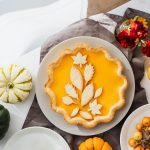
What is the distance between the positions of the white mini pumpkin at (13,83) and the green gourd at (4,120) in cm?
4

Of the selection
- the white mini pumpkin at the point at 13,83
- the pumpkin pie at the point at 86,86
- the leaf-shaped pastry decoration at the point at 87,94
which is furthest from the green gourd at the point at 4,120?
the leaf-shaped pastry decoration at the point at 87,94

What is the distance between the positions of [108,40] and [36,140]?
0.44 m

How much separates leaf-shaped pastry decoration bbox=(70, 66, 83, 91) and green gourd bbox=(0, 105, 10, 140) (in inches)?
10.0

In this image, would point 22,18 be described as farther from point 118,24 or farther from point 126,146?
point 126,146

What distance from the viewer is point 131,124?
5.08ft

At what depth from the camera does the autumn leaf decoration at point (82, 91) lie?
59.9 inches

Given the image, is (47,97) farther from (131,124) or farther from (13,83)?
(131,124)

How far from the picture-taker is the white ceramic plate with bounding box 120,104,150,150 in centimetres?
153

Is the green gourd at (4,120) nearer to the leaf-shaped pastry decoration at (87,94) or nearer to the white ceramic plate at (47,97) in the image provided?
the white ceramic plate at (47,97)

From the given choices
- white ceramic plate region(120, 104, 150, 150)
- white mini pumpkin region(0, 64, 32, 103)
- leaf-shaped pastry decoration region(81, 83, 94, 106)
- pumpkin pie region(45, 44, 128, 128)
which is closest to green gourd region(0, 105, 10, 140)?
white mini pumpkin region(0, 64, 32, 103)

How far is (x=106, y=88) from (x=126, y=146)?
214 mm

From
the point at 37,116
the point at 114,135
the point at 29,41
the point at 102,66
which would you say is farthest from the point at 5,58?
the point at 114,135

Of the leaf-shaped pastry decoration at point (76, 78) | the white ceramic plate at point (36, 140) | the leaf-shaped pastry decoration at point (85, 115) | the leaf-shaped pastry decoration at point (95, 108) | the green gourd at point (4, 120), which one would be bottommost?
the white ceramic plate at point (36, 140)

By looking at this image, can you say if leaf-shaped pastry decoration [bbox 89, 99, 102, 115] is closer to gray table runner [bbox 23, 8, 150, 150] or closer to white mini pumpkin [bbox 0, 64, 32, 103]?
gray table runner [bbox 23, 8, 150, 150]
